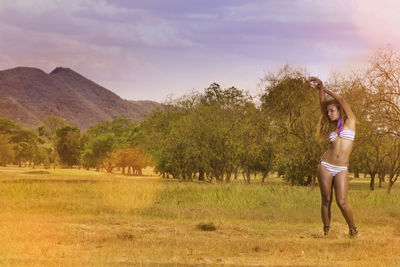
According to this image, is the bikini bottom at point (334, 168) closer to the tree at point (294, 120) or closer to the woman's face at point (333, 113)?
the woman's face at point (333, 113)

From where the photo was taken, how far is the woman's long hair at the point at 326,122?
8.91 m

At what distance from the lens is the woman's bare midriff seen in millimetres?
8625

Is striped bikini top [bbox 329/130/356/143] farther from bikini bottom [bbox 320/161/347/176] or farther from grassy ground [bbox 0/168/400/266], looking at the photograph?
grassy ground [bbox 0/168/400/266]

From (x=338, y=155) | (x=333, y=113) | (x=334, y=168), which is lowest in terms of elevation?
(x=334, y=168)

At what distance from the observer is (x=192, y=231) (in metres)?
10.7

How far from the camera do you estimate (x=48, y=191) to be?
66.2ft

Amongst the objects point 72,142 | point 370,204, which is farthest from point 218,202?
point 72,142

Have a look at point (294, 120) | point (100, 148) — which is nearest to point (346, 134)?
point (294, 120)

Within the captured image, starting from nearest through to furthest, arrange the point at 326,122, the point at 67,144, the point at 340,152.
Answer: the point at 340,152 < the point at 326,122 < the point at 67,144

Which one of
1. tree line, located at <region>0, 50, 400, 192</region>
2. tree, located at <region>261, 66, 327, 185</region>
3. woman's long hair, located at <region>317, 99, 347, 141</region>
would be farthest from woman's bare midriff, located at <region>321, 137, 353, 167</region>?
tree, located at <region>261, 66, 327, 185</region>

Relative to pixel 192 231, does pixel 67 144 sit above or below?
above

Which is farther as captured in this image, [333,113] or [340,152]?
[333,113]

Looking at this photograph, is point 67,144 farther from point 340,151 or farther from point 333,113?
point 340,151

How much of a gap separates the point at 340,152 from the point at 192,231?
4.29 m
